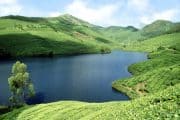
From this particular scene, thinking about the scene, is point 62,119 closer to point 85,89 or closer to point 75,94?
point 75,94

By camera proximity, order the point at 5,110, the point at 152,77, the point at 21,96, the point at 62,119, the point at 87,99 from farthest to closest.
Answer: the point at 152,77, the point at 87,99, the point at 21,96, the point at 5,110, the point at 62,119

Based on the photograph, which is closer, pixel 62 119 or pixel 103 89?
pixel 62 119

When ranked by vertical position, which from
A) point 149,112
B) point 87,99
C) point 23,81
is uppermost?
point 149,112

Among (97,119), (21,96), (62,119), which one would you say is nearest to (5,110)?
(21,96)

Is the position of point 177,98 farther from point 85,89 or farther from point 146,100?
point 85,89

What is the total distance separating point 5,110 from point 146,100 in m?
101

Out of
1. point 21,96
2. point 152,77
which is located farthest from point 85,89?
point 21,96

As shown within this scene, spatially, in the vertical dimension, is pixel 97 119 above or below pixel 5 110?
above

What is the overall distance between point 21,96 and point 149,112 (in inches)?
4653

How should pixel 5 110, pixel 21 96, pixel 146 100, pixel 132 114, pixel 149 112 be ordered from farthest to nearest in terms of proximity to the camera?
pixel 21 96, pixel 5 110, pixel 146 100, pixel 132 114, pixel 149 112

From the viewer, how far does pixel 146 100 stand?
45.4 meters

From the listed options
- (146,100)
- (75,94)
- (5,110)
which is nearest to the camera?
(146,100)

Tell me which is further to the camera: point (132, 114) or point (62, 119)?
point (62, 119)

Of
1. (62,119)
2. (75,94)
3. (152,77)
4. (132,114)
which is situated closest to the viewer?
(132,114)
